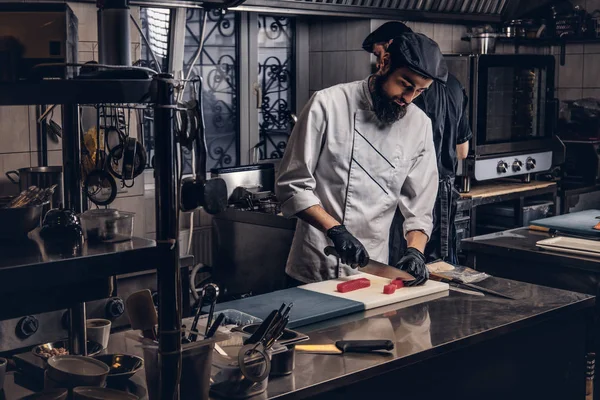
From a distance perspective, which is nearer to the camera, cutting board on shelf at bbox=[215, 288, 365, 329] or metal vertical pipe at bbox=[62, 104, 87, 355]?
metal vertical pipe at bbox=[62, 104, 87, 355]

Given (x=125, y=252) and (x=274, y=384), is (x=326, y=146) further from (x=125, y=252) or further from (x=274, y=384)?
(x=125, y=252)

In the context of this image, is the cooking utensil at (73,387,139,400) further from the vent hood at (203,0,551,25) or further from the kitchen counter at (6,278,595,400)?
the vent hood at (203,0,551,25)

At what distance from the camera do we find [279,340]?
203cm

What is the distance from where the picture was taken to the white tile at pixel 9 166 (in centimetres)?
351

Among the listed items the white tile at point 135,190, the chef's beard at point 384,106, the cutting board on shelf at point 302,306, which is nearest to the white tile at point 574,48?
the chef's beard at point 384,106

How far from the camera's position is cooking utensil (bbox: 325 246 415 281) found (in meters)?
2.72

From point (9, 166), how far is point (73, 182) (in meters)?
1.69

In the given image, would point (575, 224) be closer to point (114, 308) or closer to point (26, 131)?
point (114, 308)

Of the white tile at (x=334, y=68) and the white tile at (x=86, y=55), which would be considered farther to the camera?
the white tile at (x=334, y=68)

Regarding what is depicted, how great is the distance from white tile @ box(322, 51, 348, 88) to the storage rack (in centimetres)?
358

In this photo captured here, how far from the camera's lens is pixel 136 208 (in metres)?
3.89

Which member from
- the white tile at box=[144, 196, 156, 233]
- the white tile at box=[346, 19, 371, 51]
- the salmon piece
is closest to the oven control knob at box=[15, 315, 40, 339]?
the white tile at box=[144, 196, 156, 233]

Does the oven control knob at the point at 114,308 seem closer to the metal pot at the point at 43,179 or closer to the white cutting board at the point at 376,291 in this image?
the metal pot at the point at 43,179

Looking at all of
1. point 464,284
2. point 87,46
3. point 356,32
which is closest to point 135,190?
point 87,46
